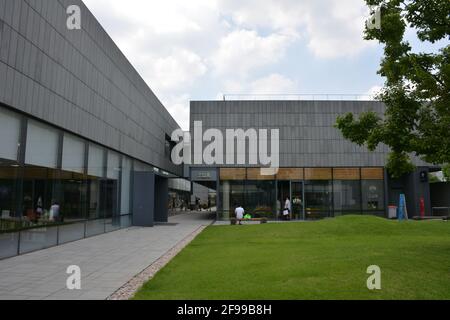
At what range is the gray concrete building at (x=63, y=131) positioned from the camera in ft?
40.7

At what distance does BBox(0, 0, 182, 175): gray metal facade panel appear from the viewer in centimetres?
1246

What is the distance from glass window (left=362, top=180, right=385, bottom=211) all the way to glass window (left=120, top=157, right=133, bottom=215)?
59.9 feet

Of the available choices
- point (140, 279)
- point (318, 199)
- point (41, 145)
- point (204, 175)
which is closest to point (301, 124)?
point (318, 199)

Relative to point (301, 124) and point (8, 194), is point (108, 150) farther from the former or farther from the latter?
point (301, 124)

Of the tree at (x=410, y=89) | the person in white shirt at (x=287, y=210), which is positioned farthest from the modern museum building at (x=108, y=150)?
the tree at (x=410, y=89)

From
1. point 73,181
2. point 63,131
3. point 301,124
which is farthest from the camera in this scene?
point 301,124

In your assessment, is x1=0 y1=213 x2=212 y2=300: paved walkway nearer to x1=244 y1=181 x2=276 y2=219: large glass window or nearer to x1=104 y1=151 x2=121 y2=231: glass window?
x1=104 y1=151 x2=121 y2=231: glass window

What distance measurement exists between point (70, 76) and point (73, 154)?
3195mm

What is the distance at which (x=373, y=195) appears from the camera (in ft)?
107

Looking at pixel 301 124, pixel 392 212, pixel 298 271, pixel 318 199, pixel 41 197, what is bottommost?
pixel 298 271

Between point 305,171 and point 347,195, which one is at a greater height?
point 305,171

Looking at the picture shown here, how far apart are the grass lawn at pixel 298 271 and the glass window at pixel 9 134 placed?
5.84 m
